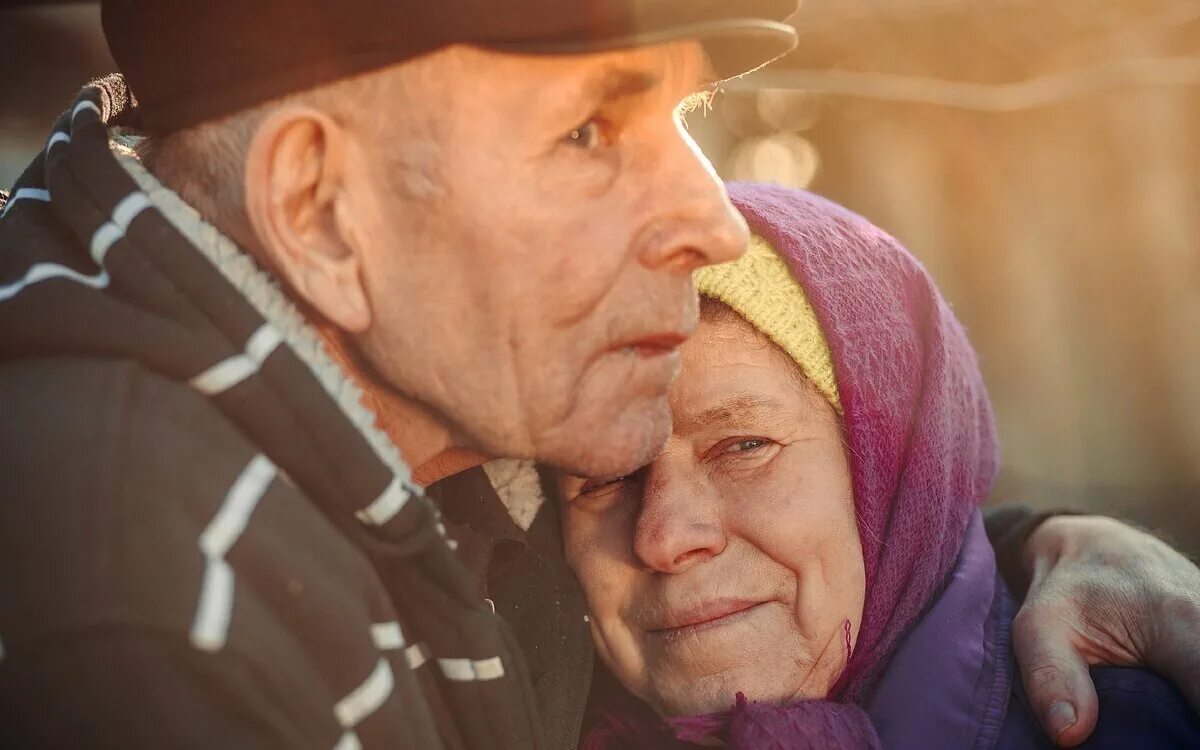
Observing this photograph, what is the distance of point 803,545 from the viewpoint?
6.94ft

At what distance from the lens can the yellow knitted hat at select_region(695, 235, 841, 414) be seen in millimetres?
2189

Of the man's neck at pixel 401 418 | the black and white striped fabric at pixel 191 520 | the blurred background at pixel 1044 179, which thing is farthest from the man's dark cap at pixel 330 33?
the blurred background at pixel 1044 179

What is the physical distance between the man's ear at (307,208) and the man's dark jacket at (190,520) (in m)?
0.08

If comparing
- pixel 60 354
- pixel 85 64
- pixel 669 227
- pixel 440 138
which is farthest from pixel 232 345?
pixel 85 64

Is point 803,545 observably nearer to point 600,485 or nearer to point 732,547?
point 732,547

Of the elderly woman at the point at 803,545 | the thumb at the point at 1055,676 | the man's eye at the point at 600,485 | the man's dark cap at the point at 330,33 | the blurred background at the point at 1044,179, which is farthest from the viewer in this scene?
the blurred background at the point at 1044,179

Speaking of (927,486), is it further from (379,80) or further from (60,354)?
(60,354)

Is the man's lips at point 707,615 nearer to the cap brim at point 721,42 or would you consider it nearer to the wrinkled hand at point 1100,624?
the wrinkled hand at point 1100,624

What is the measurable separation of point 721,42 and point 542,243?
0.47 meters

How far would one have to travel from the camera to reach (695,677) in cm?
210

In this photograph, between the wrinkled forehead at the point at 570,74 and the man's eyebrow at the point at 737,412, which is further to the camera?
the man's eyebrow at the point at 737,412

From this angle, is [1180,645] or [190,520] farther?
[1180,645]

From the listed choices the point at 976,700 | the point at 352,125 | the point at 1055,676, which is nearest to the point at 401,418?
the point at 352,125

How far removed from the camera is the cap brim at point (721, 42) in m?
1.55
